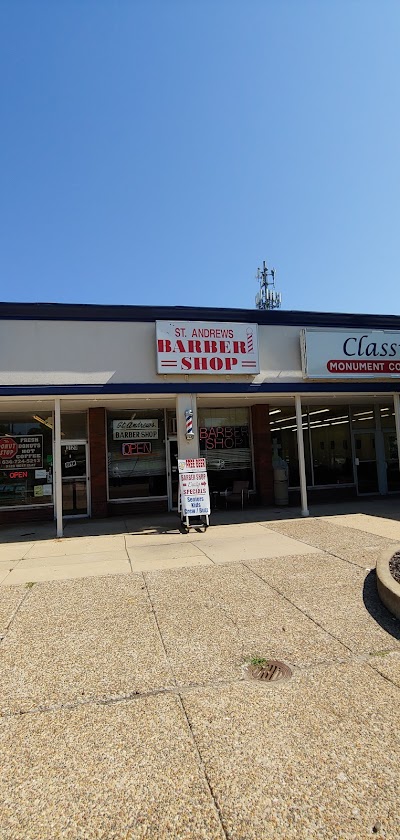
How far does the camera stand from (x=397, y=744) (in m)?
2.92

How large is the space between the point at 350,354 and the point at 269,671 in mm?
9811

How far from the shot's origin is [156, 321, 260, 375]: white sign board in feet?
35.7

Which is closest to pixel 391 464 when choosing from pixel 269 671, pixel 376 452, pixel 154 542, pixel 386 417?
pixel 376 452

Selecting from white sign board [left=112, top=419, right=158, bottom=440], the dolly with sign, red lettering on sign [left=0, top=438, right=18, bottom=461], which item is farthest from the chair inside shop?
red lettering on sign [left=0, top=438, right=18, bottom=461]

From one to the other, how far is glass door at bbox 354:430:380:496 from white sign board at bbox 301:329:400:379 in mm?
4135

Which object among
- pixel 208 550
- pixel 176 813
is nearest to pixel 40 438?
pixel 208 550

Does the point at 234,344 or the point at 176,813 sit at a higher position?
the point at 234,344

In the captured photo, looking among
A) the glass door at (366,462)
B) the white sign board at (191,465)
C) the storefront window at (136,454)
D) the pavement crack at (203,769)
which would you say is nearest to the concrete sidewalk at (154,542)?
the storefront window at (136,454)

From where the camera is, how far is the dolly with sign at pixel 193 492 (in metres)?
10.7

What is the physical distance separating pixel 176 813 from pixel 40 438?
39.1 ft

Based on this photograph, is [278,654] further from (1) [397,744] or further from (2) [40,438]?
(2) [40,438]

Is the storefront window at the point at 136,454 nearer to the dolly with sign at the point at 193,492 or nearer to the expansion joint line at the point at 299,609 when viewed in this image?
the dolly with sign at the point at 193,492

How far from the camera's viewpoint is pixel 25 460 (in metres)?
13.3

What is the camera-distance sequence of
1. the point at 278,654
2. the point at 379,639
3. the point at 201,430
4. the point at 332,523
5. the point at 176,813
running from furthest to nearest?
the point at 201,430 < the point at 332,523 < the point at 379,639 < the point at 278,654 < the point at 176,813
